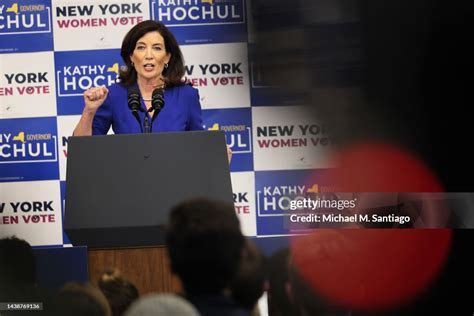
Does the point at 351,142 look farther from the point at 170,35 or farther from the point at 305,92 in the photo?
the point at 170,35

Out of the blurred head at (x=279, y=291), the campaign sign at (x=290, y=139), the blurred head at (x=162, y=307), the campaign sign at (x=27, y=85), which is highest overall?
the campaign sign at (x=27, y=85)

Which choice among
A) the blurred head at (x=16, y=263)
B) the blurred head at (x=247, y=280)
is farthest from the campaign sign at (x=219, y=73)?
the blurred head at (x=247, y=280)

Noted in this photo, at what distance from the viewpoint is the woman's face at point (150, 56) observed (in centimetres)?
416

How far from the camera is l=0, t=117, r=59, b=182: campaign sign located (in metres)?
4.64

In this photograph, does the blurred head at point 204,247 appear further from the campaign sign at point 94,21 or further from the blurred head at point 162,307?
the campaign sign at point 94,21

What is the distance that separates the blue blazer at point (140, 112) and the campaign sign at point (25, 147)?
570mm

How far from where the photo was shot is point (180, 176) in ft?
11.7

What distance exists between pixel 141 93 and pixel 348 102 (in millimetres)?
1078

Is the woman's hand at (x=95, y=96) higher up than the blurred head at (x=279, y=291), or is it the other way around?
the woman's hand at (x=95, y=96)

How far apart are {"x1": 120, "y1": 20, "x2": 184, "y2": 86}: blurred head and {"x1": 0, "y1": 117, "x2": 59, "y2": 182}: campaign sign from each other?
0.68m

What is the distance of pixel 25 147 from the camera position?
4645 millimetres

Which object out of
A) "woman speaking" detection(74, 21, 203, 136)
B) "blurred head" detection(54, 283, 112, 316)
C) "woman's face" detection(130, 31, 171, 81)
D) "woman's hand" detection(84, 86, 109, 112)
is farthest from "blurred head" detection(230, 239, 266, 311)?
"woman's face" detection(130, 31, 171, 81)

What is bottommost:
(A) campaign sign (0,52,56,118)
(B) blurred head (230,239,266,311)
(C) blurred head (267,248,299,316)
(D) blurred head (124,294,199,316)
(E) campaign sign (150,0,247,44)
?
(C) blurred head (267,248,299,316)

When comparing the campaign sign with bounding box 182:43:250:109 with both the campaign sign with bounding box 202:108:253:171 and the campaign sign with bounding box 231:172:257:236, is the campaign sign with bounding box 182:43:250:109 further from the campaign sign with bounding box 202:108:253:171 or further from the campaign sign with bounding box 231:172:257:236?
the campaign sign with bounding box 231:172:257:236
